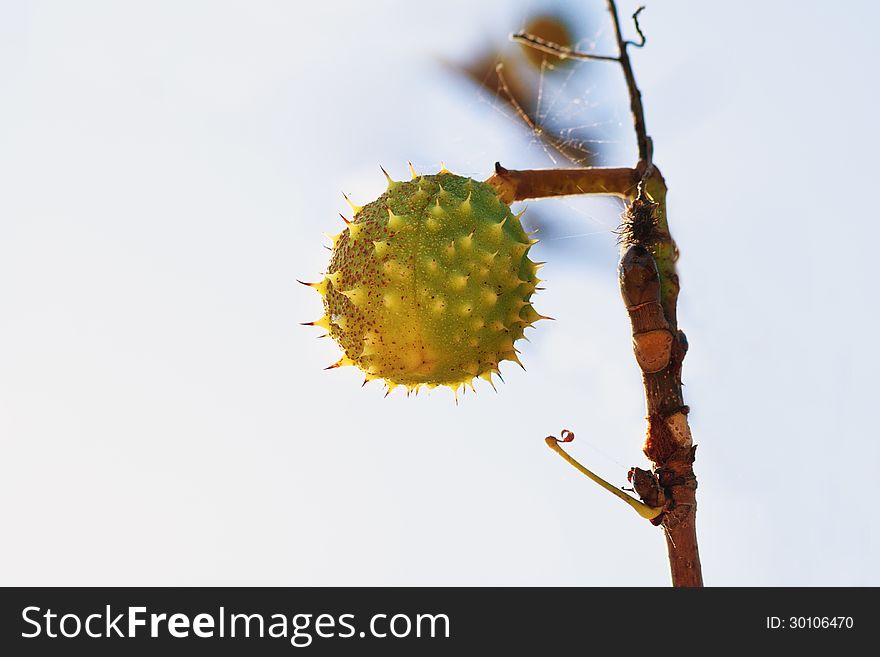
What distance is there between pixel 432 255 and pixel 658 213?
0.46 m

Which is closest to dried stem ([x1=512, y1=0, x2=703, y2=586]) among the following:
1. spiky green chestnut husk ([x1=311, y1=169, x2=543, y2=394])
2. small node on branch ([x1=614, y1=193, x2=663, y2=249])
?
small node on branch ([x1=614, y1=193, x2=663, y2=249])

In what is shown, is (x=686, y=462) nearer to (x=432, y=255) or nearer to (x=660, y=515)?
(x=660, y=515)

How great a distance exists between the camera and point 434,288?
1.76 metres

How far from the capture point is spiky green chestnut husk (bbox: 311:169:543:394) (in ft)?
5.78

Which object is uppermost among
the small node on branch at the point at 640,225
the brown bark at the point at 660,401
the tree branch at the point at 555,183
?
the tree branch at the point at 555,183

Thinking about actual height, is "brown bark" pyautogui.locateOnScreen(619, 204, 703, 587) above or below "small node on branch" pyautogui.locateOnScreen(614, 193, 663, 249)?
below

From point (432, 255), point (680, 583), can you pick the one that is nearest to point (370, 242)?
point (432, 255)

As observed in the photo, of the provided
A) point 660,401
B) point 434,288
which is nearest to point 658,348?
point 660,401

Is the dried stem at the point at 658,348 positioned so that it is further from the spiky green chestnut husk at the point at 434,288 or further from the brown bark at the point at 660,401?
the spiky green chestnut husk at the point at 434,288

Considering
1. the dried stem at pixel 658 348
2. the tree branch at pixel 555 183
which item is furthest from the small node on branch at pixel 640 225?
the tree branch at pixel 555 183

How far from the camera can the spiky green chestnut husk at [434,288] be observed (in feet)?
5.78

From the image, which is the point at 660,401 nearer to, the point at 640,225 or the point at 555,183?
the point at 640,225

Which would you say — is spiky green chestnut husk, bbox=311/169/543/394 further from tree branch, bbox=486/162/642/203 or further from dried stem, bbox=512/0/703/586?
dried stem, bbox=512/0/703/586

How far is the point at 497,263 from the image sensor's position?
1.79 m
